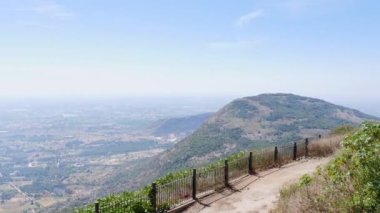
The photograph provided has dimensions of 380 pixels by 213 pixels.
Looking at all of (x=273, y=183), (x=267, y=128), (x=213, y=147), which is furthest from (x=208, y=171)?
(x=267, y=128)

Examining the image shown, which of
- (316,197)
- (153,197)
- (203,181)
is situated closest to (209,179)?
(203,181)

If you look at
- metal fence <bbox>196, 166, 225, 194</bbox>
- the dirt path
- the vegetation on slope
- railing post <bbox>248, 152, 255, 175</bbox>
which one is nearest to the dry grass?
the vegetation on slope

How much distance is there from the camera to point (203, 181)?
17312mm

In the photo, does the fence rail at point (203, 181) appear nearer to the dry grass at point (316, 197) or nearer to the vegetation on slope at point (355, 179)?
the dry grass at point (316, 197)

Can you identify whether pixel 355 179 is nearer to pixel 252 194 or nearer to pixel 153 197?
pixel 153 197

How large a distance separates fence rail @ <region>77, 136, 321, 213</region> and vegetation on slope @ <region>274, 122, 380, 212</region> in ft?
20.6

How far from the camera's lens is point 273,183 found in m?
18.5

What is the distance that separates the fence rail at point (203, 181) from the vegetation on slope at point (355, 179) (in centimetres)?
628

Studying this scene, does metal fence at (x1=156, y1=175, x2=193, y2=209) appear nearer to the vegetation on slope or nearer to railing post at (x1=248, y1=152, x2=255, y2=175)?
railing post at (x1=248, y1=152, x2=255, y2=175)

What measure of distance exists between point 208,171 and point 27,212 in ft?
515

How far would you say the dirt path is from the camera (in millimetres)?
15266

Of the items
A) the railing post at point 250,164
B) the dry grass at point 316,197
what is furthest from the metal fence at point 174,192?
the railing post at point 250,164

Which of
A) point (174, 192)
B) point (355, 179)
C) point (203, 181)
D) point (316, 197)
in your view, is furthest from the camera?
point (203, 181)

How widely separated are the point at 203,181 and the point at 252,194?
2.01 metres
